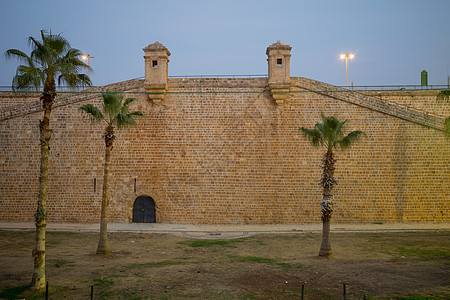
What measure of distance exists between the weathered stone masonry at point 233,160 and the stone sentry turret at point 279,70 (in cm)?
8

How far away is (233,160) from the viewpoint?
20.1 meters

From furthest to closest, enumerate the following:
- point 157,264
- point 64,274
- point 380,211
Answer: point 380,211 < point 157,264 < point 64,274

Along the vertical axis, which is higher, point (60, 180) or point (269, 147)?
point (269, 147)

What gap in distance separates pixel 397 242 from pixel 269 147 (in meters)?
8.15

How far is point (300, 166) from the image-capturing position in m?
20.0

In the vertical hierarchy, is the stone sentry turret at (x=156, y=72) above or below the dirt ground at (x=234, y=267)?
above

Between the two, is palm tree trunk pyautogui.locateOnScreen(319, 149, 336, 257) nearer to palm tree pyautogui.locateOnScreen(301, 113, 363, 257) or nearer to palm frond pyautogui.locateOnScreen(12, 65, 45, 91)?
palm tree pyautogui.locateOnScreen(301, 113, 363, 257)

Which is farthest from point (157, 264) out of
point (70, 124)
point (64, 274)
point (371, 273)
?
point (70, 124)

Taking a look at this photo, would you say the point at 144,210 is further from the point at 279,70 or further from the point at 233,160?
the point at 279,70

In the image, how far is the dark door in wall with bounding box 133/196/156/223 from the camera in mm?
20016

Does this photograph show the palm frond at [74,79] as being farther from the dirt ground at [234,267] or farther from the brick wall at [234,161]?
the brick wall at [234,161]

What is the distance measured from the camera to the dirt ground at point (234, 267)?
348 inches

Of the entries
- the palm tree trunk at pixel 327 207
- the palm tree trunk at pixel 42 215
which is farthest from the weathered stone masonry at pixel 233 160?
the palm tree trunk at pixel 42 215

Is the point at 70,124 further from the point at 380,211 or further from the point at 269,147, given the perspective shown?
the point at 380,211
